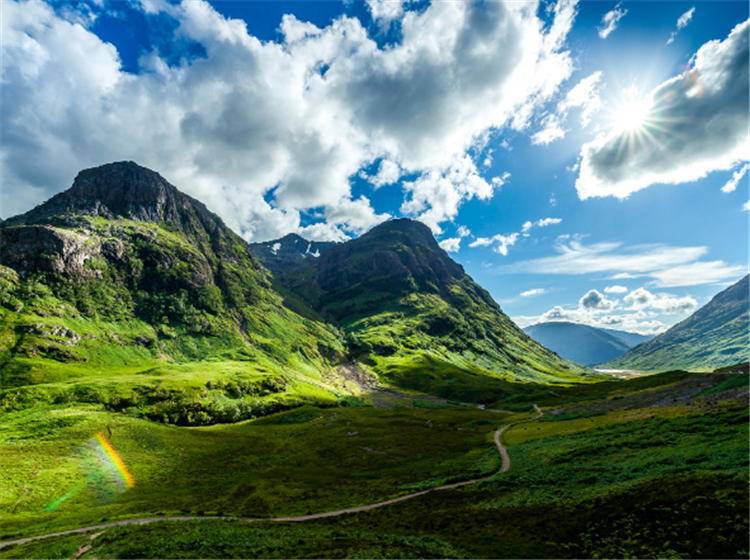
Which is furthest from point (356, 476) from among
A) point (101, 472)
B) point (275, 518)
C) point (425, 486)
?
point (101, 472)

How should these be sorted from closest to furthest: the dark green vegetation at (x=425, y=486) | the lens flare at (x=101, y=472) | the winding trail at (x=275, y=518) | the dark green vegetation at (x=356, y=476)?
the dark green vegetation at (x=425, y=486)
the dark green vegetation at (x=356, y=476)
the winding trail at (x=275, y=518)
the lens flare at (x=101, y=472)

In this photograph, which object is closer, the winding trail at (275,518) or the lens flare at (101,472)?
the winding trail at (275,518)

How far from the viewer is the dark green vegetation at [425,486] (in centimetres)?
2739

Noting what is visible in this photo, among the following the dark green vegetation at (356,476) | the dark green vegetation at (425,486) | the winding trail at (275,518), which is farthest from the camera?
the winding trail at (275,518)

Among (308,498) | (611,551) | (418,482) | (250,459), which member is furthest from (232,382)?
(611,551)

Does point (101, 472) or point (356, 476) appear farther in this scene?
point (356, 476)

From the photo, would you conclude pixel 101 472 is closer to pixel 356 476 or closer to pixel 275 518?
pixel 275 518

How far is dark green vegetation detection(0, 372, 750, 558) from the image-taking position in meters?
27.4

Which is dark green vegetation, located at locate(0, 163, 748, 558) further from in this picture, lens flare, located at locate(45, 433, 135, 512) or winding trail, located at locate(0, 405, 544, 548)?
winding trail, located at locate(0, 405, 544, 548)

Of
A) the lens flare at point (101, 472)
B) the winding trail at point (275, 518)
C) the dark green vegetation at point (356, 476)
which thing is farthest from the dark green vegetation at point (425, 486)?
the winding trail at point (275, 518)

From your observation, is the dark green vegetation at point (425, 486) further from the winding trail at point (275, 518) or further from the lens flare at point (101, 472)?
the winding trail at point (275, 518)

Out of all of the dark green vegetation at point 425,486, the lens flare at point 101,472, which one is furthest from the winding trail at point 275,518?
the lens flare at point 101,472

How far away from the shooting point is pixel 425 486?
5469 centimetres

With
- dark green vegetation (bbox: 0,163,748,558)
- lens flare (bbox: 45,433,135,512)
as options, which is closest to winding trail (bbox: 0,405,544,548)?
dark green vegetation (bbox: 0,163,748,558)
